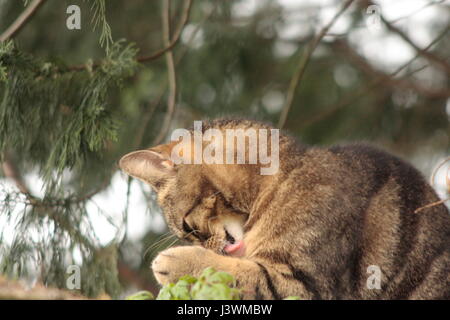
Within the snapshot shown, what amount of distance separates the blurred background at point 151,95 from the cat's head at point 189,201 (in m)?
0.22

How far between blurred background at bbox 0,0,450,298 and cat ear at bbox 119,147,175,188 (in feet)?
0.47

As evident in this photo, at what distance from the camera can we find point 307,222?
2785mm

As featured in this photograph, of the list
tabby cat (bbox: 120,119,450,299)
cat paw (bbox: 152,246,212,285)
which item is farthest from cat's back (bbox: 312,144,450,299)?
cat paw (bbox: 152,246,212,285)

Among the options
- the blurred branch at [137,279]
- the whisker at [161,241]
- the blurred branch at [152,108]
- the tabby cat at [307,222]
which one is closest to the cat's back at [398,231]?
the tabby cat at [307,222]

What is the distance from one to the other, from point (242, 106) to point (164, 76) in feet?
2.23

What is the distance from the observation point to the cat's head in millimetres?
3072

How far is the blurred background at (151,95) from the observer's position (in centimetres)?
334

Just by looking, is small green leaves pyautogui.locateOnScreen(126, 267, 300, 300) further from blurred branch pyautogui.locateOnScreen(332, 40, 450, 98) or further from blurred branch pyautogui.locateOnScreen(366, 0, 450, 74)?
blurred branch pyautogui.locateOnScreen(332, 40, 450, 98)

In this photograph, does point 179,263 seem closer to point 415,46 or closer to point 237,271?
point 237,271

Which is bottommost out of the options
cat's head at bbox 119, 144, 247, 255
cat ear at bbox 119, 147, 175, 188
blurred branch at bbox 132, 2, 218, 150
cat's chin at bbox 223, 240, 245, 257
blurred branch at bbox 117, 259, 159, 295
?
blurred branch at bbox 117, 259, 159, 295

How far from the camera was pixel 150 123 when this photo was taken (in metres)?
4.64

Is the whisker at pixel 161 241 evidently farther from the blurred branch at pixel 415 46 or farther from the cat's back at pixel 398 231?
the blurred branch at pixel 415 46
